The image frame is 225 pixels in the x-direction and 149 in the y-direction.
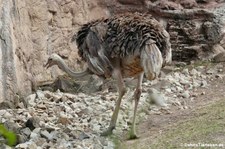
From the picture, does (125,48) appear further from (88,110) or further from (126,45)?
(88,110)

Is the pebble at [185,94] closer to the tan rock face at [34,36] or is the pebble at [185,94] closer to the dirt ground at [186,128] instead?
the dirt ground at [186,128]

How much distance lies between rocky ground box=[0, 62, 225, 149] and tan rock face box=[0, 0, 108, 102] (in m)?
0.31

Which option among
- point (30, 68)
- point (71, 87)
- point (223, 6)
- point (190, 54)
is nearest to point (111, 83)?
point (71, 87)

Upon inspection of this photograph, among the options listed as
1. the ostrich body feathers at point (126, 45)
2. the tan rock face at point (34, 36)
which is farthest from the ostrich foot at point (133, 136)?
the tan rock face at point (34, 36)

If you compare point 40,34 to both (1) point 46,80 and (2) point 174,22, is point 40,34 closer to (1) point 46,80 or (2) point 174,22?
(1) point 46,80

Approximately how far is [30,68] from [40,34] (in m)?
0.63

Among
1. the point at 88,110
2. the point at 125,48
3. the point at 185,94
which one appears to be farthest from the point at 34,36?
the point at 125,48

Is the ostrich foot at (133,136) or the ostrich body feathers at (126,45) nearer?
the ostrich body feathers at (126,45)

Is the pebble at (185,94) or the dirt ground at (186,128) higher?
the dirt ground at (186,128)

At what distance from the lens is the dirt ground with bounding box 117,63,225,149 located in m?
5.04

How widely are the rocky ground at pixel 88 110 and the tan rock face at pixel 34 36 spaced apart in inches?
12.2

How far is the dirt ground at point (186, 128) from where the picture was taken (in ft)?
16.5

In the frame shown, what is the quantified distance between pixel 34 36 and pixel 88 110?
1.73m

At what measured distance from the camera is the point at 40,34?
864cm
